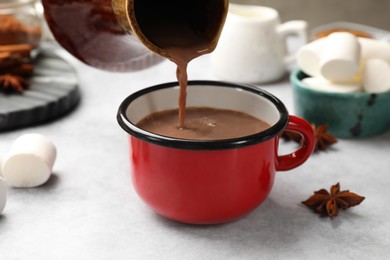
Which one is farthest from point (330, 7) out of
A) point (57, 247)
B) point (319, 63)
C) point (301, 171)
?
point (57, 247)

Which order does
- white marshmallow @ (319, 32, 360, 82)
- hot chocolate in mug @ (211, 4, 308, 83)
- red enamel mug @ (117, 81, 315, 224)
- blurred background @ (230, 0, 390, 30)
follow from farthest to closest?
blurred background @ (230, 0, 390, 30), hot chocolate in mug @ (211, 4, 308, 83), white marshmallow @ (319, 32, 360, 82), red enamel mug @ (117, 81, 315, 224)

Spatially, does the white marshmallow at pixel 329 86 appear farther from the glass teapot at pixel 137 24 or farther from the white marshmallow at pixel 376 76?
the glass teapot at pixel 137 24

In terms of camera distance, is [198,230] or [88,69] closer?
[198,230]

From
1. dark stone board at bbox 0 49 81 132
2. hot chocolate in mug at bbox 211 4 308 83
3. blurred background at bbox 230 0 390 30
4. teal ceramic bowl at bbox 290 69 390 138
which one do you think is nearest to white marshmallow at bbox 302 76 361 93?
teal ceramic bowl at bbox 290 69 390 138

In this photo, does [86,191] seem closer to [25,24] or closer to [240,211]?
[240,211]

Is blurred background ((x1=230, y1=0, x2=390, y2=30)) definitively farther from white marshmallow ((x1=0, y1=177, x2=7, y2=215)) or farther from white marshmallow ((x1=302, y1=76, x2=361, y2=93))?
white marshmallow ((x1=0, y1=177, x2=7, y2=215))

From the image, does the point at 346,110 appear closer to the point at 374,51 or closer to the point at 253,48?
the point at 374,51
